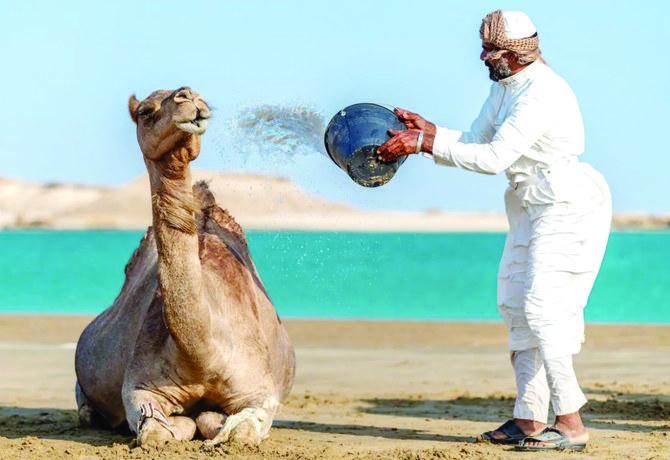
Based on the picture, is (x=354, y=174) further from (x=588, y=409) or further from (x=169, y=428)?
(x=588, y=409)

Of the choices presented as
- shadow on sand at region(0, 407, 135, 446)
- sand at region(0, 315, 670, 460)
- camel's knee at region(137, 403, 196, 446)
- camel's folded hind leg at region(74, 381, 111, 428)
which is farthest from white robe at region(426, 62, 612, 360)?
camel's folded hind leg at region(74, 381, 111, 428)

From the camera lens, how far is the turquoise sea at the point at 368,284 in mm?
28422

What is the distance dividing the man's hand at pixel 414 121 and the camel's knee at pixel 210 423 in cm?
225

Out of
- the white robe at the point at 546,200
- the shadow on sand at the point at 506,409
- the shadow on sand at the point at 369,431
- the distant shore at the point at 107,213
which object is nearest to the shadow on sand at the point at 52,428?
the shadow on sand at the point at 369,431

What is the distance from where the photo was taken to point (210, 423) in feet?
24.5

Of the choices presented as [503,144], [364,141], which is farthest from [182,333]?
[503,144]

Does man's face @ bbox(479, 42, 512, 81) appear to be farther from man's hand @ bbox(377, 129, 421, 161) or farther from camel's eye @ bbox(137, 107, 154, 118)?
camel's eye @ bbox(137, 107, 154, 118)

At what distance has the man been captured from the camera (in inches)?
287

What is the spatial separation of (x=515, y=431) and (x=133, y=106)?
331 cm

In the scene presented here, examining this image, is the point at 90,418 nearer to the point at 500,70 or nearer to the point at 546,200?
the point at 546,200

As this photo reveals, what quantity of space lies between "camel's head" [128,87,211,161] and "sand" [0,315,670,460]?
6.13 feet

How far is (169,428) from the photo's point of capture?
7328mm

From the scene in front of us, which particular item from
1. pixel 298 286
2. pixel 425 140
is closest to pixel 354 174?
pixel 425 140

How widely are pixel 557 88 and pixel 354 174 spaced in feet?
4.71
